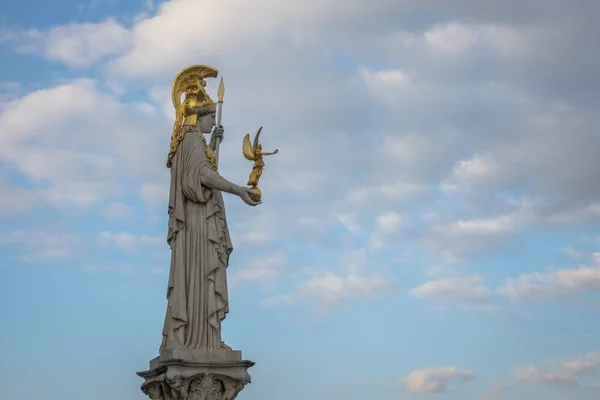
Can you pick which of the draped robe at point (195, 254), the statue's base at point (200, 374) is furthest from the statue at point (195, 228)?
the statue's base at point (200, 374)

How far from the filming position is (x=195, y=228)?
2225cm

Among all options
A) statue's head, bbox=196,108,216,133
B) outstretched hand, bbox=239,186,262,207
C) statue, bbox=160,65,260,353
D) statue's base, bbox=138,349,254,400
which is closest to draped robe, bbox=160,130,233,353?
statue, bbox=160,65,260,353

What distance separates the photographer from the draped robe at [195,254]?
70.8ft

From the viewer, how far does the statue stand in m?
21.6

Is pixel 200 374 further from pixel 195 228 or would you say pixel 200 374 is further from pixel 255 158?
pixel 255 158

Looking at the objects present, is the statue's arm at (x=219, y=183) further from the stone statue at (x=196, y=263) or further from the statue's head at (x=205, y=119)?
the statue's head at (x=205, y=119)

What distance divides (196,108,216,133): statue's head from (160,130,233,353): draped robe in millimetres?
484

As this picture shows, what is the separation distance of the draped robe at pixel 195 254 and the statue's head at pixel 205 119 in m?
0.48

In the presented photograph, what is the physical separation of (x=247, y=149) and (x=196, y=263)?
8.63ft

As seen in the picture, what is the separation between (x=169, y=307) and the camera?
21.9 m

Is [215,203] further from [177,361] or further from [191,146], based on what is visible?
[177,361]

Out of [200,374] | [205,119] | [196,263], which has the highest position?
[205,119]

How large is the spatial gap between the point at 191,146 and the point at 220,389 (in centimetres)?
513

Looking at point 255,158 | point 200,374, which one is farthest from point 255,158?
point 200,374
